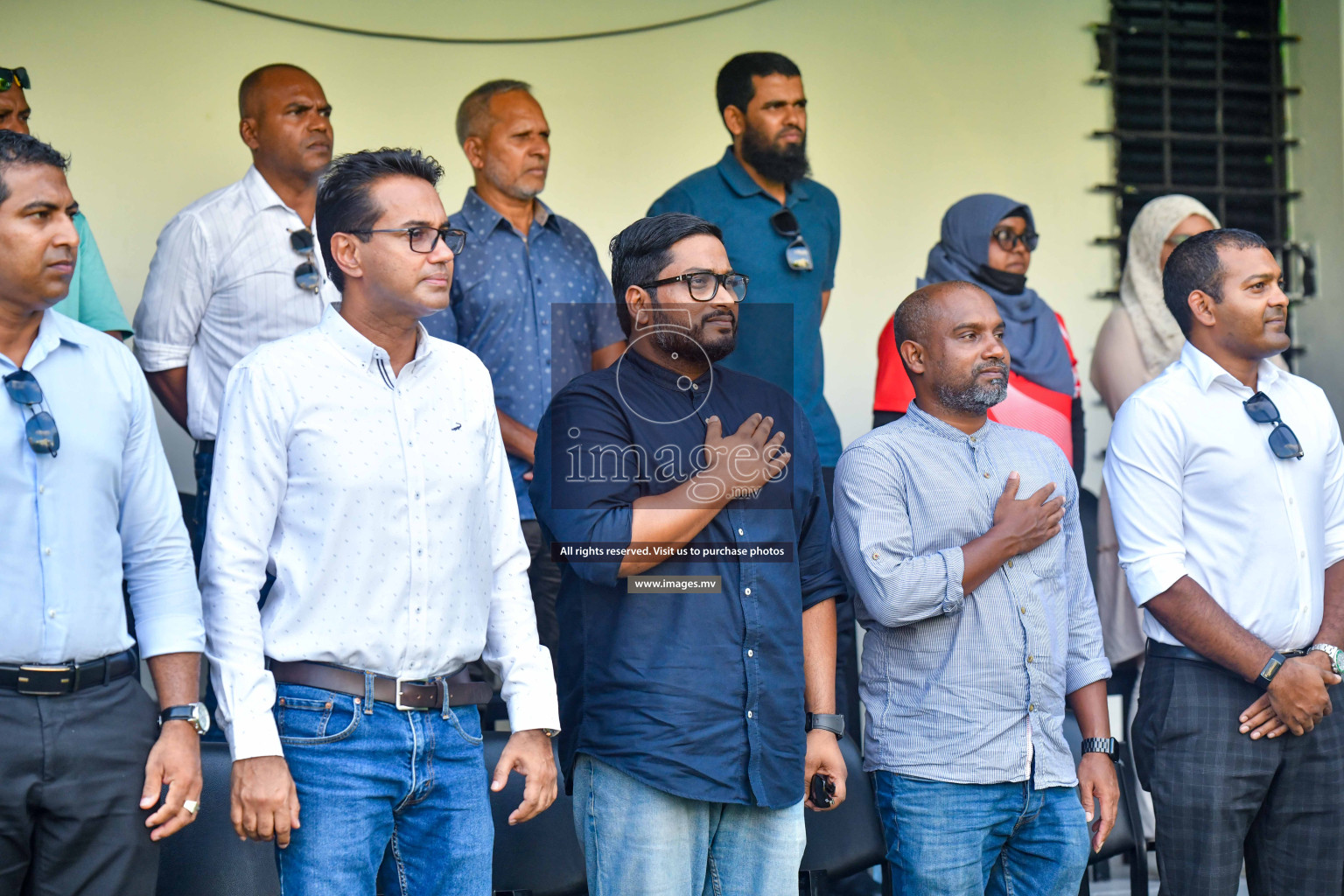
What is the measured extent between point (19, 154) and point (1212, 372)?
2.85 m

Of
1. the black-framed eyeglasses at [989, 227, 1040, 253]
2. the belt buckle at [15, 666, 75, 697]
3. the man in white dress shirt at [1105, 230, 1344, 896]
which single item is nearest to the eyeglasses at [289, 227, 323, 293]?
the belt buckle at [15, 666, 75, 697]

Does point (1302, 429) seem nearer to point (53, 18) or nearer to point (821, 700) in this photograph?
point (821, 700)

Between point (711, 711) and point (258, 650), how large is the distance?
86cm

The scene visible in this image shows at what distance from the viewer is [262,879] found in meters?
3.02

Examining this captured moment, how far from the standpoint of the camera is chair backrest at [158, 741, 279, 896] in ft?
9.74

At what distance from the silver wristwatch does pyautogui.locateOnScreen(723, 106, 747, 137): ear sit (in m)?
2.37

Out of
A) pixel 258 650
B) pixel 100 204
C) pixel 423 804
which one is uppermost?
pixel 100 204

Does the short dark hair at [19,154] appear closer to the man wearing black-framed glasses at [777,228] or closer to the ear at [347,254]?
the ear at [347,254]

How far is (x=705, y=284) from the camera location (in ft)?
10.1

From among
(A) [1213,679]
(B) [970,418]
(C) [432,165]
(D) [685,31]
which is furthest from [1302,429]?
(D) [685,31]

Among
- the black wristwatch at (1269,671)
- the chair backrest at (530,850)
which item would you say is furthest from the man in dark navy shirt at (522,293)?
the black wristwatch at (1269,671)

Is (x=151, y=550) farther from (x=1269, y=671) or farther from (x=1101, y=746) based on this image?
(x=1269, y=671)

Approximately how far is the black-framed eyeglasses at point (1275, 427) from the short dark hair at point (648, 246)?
152 centimetres

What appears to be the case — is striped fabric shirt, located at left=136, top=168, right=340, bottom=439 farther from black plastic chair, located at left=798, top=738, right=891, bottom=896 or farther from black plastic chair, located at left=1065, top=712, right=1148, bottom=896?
black plastic chair, located at left=1065, top=712, right=1148, bottom=896
